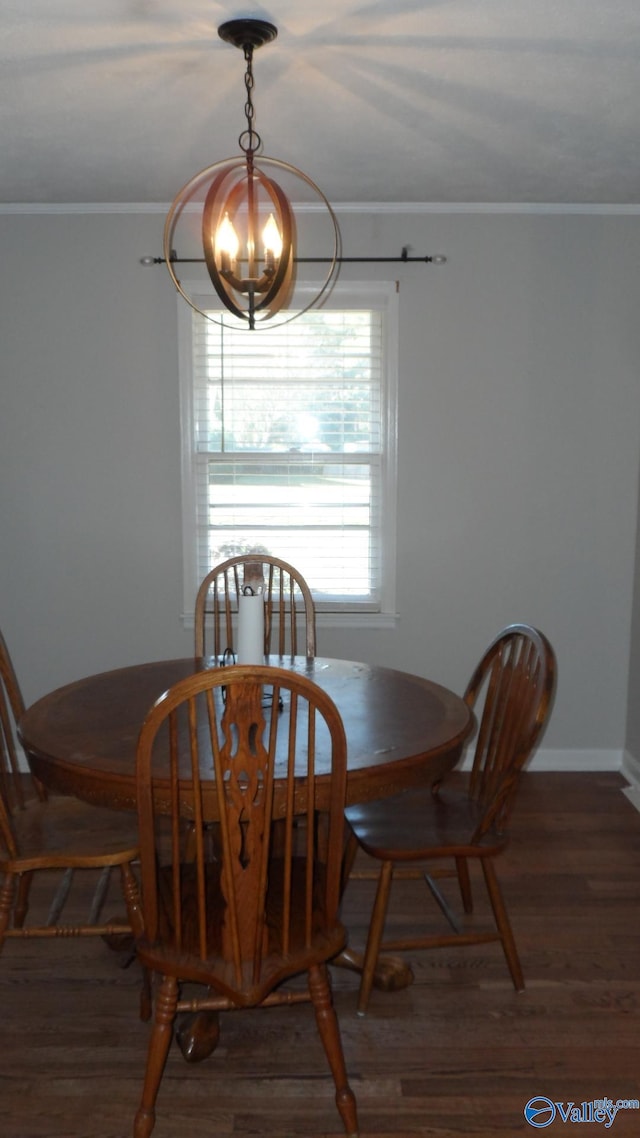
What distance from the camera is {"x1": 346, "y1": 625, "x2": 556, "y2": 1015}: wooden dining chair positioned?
2100 mm

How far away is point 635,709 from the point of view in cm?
368

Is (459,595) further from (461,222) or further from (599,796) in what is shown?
(461,222)

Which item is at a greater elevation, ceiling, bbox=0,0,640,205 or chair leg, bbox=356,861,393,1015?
ceiling, bbox=0,0,640,205

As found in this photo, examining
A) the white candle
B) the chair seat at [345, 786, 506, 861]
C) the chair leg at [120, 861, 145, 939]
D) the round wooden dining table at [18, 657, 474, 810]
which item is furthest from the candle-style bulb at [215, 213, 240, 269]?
the chair leg at [120, 861, 145, 939]

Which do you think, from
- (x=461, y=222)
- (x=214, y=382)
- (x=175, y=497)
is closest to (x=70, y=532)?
(x=175, y=497)

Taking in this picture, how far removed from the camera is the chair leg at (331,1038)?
1.76m

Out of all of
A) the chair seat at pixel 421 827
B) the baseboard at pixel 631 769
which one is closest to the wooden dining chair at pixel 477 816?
the chair seat at pixel 421 827

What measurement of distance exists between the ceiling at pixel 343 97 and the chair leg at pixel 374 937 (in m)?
2.00

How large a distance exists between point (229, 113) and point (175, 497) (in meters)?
1.54

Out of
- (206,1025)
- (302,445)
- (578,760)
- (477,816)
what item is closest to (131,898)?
(206,1025)

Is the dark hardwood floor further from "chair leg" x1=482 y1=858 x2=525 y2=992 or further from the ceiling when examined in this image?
the ceiling

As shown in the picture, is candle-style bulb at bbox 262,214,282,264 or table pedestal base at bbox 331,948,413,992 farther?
table pedestal base at bbox 331,948,413,992

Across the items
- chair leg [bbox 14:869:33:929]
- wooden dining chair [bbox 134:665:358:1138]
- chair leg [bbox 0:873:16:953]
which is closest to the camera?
wooden dining chair [bbox 134:665:358:1138]

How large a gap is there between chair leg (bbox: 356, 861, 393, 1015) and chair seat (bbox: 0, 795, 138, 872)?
603 millimetres
